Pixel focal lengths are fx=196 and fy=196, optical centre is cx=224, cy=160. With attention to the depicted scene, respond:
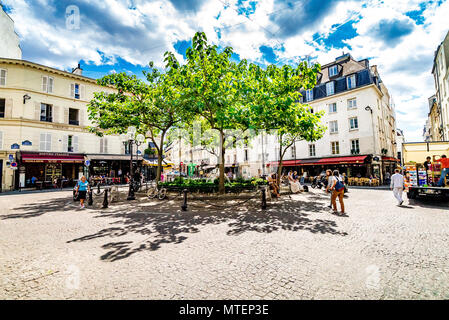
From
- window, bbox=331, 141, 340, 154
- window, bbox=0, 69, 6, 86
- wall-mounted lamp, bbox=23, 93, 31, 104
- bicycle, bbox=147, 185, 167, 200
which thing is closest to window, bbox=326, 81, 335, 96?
window, bbox=331, 141, 340, 154

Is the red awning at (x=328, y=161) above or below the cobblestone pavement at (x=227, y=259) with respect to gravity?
above

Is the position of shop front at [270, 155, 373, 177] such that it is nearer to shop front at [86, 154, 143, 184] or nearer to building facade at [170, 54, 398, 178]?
building facade at [170, 54, 398, 178]

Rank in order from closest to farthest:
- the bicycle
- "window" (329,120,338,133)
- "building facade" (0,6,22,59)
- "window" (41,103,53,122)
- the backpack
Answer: the backpack < the bicycle < "building facade" (0,6,22,59) < "window" (41,103,53,122) < "window" (329,120,338,133)

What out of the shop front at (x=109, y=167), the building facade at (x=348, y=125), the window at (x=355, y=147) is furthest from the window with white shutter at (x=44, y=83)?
the window at (x=355, y=147)

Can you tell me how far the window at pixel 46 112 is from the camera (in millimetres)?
21688

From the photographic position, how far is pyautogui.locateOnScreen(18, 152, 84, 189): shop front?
1984cm

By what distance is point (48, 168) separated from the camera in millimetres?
22094

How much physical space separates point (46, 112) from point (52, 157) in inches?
209

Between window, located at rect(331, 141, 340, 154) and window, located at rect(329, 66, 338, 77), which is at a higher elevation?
window, located at rect(329, 66, 338, 77)

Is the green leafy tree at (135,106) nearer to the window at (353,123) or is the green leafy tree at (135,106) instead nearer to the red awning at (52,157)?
the red awning at (52,157)

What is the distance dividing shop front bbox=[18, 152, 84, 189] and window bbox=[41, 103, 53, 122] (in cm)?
398

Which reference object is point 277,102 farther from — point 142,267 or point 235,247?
point 142,267

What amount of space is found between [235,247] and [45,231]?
5671mm
